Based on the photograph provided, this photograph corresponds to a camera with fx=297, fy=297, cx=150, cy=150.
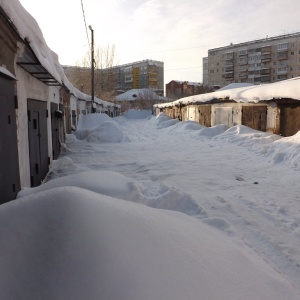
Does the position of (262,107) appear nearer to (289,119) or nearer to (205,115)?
(289,119)

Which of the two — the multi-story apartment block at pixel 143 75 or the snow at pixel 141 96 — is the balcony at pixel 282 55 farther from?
the multi-story apartment block at pixel 143 75

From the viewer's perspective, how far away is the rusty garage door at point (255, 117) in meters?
14.4

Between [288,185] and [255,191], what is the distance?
3.07ft

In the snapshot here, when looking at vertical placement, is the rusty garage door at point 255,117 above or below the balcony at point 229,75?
below

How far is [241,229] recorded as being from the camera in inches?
159

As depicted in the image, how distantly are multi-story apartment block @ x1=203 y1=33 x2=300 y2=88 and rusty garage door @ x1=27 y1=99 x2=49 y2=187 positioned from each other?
56.5m

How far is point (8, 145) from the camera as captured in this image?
416cm

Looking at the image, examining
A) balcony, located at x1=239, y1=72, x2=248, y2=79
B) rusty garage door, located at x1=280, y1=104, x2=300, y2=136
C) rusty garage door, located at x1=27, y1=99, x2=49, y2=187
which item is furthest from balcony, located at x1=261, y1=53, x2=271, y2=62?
rusty garage door, located at x1=27, y1=99, x2=49, y2=187

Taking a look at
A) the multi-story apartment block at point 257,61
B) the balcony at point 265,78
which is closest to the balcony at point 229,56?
the multi-story apartment block at point 257,61

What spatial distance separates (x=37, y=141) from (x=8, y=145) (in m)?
2.22

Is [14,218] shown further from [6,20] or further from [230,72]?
[230,72]

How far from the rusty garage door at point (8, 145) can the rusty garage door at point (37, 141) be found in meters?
1.24

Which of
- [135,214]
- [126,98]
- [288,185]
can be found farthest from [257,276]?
[126,98]

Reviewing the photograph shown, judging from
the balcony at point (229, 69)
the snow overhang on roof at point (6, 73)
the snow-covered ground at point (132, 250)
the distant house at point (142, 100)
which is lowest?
the snow-covered ground at point (132, 250)
